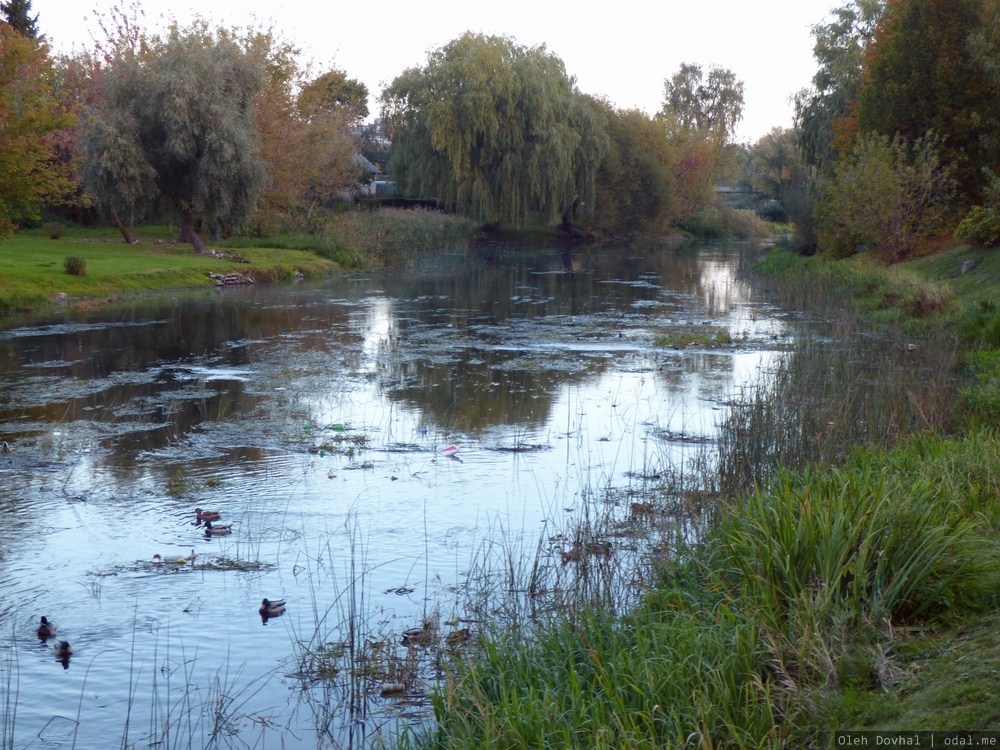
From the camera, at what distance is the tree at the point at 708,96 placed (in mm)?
91125

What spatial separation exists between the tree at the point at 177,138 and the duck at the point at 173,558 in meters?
26.8

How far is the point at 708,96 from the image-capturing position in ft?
301

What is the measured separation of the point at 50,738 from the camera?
507 cm

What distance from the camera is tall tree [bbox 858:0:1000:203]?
28.2 metres

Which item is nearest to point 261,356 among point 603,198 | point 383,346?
point 383,346

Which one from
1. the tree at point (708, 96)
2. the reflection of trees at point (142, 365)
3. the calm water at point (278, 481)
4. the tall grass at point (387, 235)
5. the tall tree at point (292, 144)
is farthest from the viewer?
the tree at point (708, 96)

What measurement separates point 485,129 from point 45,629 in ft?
147

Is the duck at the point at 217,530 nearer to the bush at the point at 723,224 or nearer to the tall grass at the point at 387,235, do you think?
the tall grass at the point at 387,235

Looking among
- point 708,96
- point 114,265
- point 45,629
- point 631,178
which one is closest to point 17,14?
point 114,265

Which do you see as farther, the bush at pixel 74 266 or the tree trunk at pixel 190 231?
the tree trunk at pixel 190 231

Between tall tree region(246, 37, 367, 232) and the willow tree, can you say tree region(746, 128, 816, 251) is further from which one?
tall tree region(246, 37, 367, 232)

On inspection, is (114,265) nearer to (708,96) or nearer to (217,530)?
(217,530)

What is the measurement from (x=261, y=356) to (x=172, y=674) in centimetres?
1215

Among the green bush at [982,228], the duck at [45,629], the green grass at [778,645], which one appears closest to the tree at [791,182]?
the green bush at [982,228]
